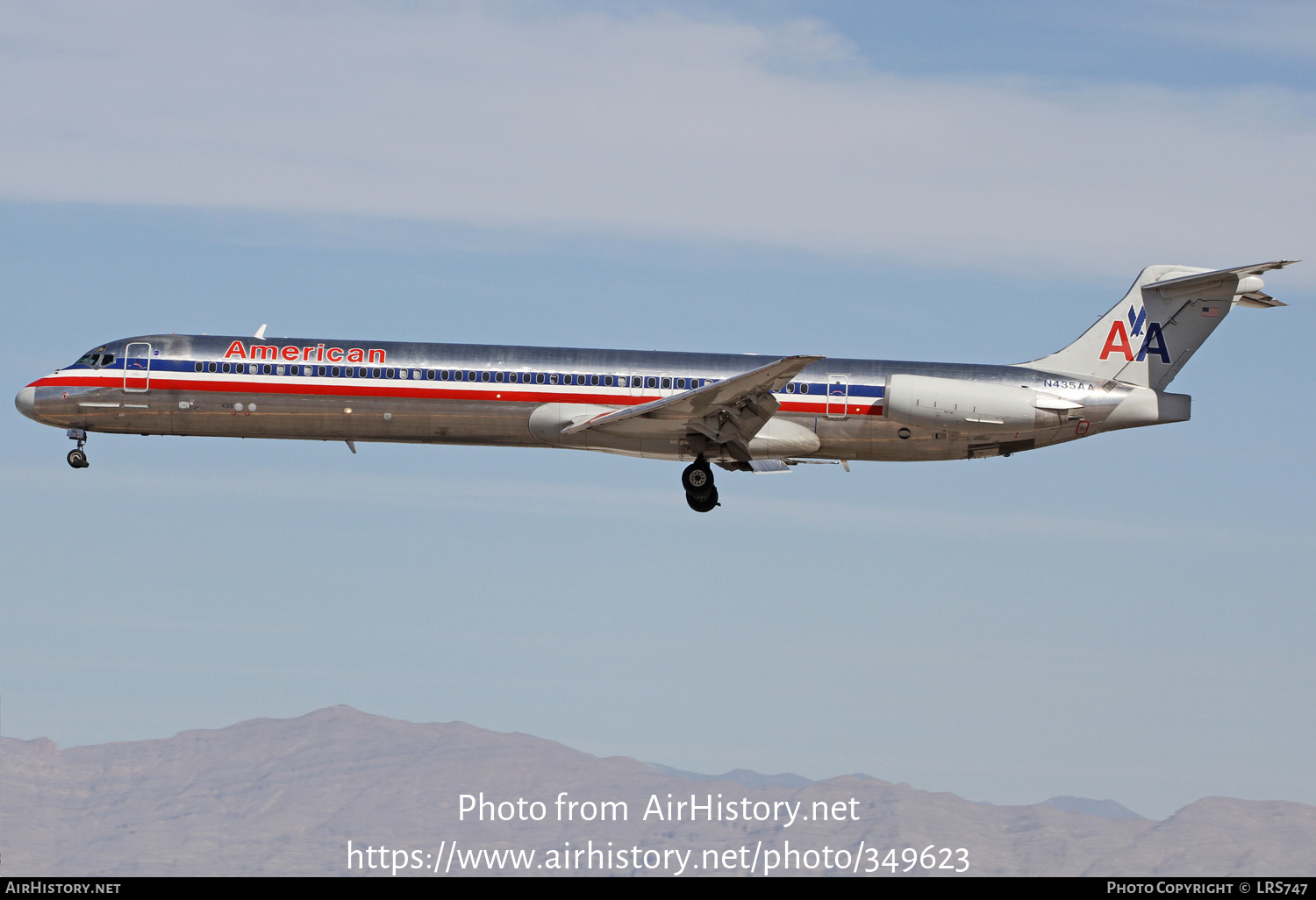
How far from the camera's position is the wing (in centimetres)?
3738

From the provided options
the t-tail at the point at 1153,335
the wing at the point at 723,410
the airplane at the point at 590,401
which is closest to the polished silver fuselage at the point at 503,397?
the airplane at the point at 590,401

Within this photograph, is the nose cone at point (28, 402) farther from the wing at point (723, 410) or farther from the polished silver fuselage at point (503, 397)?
the wing at point (723, 410)

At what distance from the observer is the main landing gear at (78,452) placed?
137 ft

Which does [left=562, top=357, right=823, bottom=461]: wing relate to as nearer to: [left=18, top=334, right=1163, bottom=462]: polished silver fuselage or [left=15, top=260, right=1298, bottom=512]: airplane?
[left=15, top=260, right=1298, bottom=512]: airplane

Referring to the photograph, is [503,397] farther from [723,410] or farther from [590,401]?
[723,410]

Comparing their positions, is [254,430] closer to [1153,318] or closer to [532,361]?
[532,361]

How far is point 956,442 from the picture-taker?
4041 cm

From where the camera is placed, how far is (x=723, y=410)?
127ft

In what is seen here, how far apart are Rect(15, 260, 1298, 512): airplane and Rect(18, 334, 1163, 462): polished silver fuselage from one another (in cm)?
4

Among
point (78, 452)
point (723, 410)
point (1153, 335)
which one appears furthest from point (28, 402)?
point (1153, 335)
